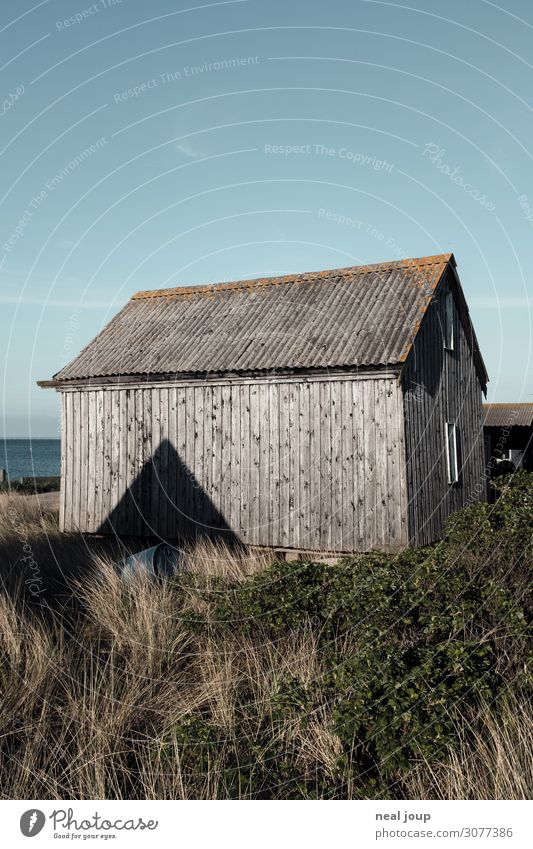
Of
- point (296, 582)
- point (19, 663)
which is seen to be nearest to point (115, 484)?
point (296, 582)

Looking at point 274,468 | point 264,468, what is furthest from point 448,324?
point 264,468

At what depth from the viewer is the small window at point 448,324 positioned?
1739 centimetres

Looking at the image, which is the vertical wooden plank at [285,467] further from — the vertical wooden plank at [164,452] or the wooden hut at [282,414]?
the vertical wooden plank at [164,452]

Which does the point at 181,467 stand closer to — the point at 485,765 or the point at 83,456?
the point at 83,456

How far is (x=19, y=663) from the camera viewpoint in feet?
22.6

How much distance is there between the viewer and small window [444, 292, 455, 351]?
1739cm

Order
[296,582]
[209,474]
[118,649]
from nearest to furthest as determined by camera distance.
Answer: [118,649] < [296,582] < [209,474]

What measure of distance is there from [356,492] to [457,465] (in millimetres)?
5032

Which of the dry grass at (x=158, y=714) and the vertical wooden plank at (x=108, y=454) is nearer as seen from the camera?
the dry grass at (x=158, y=714)

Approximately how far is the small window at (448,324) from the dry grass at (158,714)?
11.2 m

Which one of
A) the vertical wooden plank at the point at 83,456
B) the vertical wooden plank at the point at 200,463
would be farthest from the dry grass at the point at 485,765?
the vertical wooden plank at the point at 83,456

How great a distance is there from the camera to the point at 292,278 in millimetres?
17734

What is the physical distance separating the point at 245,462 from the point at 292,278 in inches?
224
